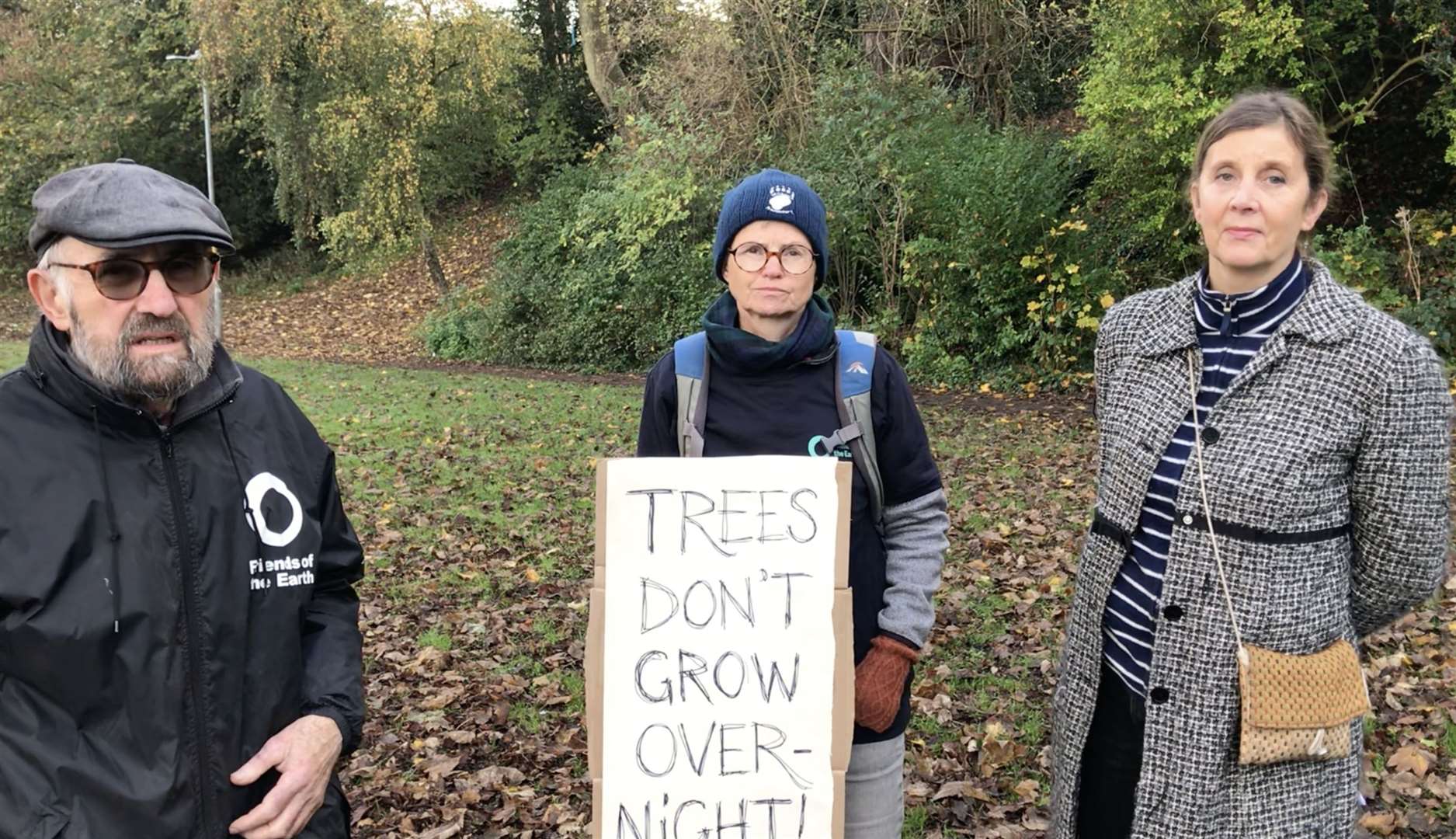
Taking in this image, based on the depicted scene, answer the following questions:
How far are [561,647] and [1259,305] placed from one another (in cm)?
441

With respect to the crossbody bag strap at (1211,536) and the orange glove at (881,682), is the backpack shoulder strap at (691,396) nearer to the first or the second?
the orange glove at (881,682)

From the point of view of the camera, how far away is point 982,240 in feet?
48.6

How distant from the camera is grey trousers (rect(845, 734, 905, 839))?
2.48 m

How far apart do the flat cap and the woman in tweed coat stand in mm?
2006

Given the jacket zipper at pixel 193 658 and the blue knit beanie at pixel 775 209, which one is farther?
the blue knit beanie at pixel 775 209

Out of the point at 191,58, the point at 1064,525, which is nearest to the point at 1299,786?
the point at 1064,525

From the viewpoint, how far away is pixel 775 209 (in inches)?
94.9

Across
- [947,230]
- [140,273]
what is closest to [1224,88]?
[947,230]

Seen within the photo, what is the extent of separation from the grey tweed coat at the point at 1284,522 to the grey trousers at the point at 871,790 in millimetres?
546

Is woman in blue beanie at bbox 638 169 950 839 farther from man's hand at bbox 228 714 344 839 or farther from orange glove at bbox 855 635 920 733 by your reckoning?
man's hand at bbox 228 714 344 839

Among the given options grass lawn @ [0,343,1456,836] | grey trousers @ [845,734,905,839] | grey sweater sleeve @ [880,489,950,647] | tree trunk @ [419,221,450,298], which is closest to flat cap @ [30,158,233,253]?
grey sweater sleeve @ [880,489,950,647]

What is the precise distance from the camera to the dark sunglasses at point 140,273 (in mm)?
2113

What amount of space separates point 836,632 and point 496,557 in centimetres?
549

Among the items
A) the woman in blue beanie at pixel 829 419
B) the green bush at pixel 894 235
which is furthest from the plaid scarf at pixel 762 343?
the green bush at pixel 894 235
